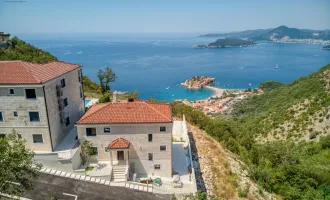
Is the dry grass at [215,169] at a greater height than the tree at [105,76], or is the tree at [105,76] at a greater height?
the tree at [105,76]

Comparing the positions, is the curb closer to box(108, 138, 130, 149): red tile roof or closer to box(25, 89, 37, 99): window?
box(108, 138, 130, 149): red tile roof

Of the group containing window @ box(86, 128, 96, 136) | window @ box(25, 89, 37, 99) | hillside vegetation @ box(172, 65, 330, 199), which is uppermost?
window @ box(25, 89, 37, 99)

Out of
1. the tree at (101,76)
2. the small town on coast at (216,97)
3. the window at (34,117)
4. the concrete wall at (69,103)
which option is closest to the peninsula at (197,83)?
the small town on coast at (216,97)

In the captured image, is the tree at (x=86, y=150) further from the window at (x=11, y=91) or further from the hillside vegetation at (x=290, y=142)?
the hillside vegetation at (x=290, y=142)

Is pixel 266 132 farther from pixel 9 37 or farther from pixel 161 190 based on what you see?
pixel 9 37

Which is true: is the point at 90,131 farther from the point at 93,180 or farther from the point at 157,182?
the point at 157,182

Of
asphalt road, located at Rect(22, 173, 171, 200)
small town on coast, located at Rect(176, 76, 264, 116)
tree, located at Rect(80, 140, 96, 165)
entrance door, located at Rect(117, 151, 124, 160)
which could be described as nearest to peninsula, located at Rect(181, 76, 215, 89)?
small town on coast, located at Rect(176, 76, 264, 116)
